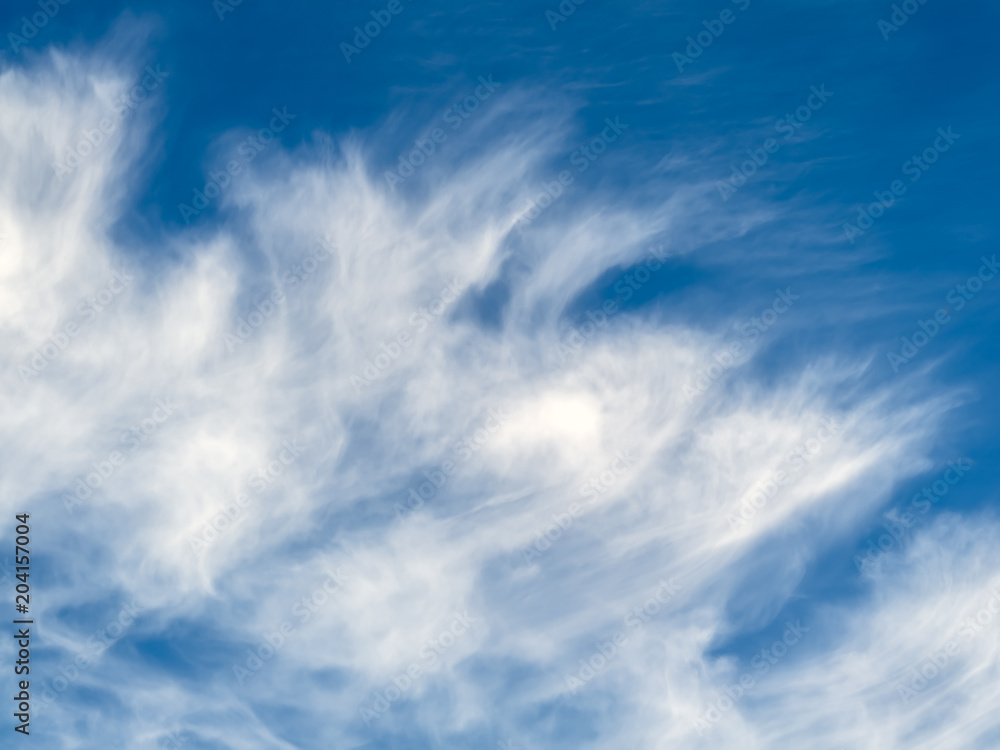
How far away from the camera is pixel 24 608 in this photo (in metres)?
56.2

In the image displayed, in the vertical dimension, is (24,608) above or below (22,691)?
above

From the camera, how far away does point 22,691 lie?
55.8m

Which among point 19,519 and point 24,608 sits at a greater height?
point 19,519

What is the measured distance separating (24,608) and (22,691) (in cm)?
538

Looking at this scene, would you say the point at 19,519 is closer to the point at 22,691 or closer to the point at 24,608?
the point at 24,608

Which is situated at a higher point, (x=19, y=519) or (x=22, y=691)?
(x=19, y=519)

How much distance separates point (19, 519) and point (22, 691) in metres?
11.2

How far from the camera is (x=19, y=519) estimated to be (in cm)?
5653

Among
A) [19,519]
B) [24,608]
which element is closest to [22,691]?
[24,608]

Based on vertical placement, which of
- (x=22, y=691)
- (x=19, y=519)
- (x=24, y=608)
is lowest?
(x=22, y=691)

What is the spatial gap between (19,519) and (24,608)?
587 cm
